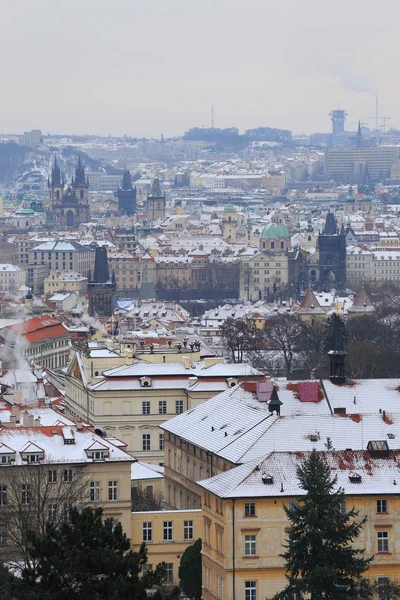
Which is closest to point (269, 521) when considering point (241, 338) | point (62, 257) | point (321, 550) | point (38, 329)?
point (321, 550)

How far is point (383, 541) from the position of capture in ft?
122

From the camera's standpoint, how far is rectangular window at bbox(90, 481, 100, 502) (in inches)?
1601

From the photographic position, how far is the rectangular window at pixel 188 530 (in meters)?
40.2

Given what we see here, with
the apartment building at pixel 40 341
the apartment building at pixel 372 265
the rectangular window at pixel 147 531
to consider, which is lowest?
the apartment building at pixel 372 265

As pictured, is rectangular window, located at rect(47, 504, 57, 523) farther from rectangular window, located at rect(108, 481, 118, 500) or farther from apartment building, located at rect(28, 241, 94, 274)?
apartment building, located at rect(28, 241, 94, 274)

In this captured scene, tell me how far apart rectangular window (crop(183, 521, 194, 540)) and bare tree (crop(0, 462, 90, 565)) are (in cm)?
164

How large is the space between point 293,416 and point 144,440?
44.2ft

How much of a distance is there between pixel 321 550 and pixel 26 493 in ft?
27.4

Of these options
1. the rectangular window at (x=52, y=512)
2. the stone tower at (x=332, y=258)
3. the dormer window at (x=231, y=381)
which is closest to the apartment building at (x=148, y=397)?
the dormer window at (x=231, y=381)

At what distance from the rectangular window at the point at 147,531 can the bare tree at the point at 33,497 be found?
101 cm

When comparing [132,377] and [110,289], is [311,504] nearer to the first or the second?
[132,377]

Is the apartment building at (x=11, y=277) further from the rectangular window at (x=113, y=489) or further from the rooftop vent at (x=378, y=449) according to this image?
the rooftop vent at (x=378, y=449)

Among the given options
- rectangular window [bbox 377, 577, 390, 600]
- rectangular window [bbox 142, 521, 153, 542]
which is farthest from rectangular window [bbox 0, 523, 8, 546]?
rectangular window [bbox 377, 577, 390, 600]

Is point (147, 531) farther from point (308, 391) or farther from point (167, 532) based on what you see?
point (308, 391)
